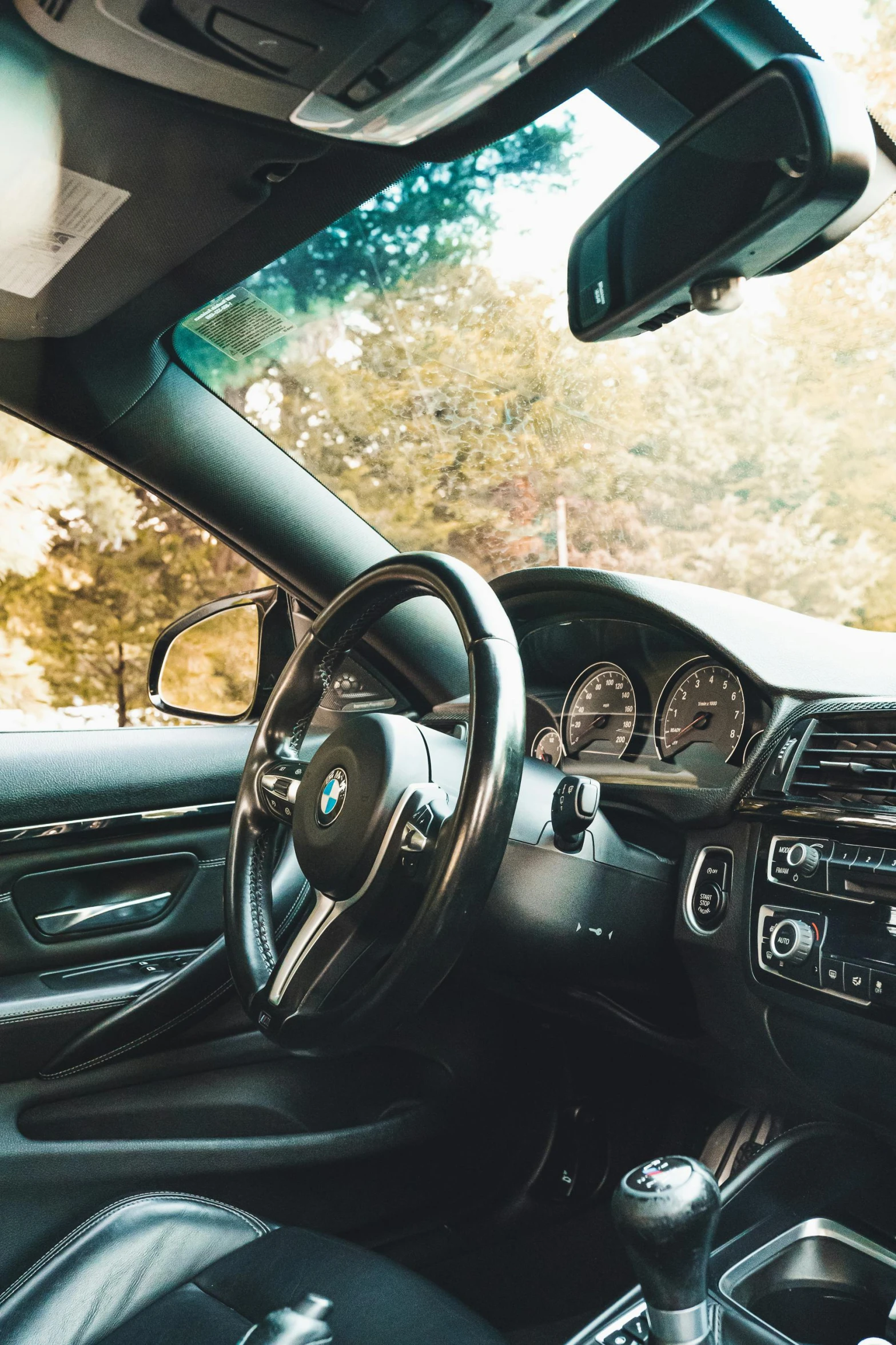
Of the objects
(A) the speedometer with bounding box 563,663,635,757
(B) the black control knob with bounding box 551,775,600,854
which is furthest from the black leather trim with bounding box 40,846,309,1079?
(A) the speedometer with bounding box 563,663,635,757

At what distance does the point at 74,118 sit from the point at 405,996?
3.77 ft

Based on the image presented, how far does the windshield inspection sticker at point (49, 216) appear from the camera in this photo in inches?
59.4

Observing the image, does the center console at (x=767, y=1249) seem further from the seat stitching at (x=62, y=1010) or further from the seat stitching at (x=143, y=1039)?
the seat stitching at (x=62, y=1010)

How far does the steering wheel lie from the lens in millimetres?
1176

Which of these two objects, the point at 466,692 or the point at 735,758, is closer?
the point at 735,758

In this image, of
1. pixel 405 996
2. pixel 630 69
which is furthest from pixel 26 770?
pixel 630 69

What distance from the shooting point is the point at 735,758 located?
1.65 metres

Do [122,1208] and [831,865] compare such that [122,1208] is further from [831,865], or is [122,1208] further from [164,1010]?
[831,865]

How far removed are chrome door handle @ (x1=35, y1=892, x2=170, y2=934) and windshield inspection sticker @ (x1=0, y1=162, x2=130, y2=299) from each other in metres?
1.07

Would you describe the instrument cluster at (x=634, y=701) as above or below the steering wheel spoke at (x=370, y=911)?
above

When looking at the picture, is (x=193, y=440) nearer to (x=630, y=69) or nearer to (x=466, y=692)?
(x=466, y=692)

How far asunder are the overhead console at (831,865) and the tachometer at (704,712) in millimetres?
125

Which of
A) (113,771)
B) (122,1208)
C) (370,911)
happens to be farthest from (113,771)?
(370,911)

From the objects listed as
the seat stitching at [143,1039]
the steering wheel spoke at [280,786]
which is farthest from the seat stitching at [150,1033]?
the steering wheel spoke at [280,786]
